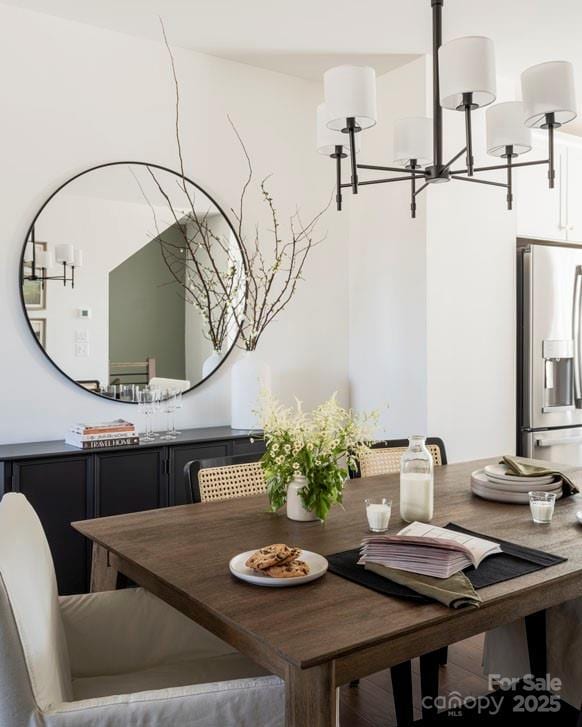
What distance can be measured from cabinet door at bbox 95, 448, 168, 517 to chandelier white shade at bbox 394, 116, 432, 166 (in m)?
1.70

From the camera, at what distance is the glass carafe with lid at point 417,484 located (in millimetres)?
1853

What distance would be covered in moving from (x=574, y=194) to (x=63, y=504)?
3547mm

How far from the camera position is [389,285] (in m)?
4.00

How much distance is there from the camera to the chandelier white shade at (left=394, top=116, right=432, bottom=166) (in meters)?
2.54

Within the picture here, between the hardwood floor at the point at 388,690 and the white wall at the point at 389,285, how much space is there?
136cm

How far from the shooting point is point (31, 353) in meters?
3.24

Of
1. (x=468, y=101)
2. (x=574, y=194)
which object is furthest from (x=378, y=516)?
(x=574, y=194)

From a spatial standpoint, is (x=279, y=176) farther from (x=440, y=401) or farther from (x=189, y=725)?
(x=189, y=725)

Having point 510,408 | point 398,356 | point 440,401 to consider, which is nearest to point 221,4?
point 398,356

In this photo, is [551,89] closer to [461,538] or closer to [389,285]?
[461,538]

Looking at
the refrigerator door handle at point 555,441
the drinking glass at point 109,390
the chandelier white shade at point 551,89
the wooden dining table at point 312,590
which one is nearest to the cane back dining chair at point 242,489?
the wooden dining table at point 312,590

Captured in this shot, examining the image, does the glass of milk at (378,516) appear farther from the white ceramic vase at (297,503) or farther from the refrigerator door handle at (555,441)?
the refrigerator door handle at (555,441)

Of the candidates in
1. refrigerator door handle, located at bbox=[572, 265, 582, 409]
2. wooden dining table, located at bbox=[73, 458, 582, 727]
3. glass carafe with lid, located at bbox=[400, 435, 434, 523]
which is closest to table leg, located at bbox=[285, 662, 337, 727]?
wooden dining table, located at bbox=[73, 458, 582, 727]

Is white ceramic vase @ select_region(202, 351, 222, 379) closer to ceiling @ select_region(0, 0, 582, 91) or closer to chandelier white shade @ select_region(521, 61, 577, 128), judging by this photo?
ceiling @ select_region(0, 0, 582, 91)
